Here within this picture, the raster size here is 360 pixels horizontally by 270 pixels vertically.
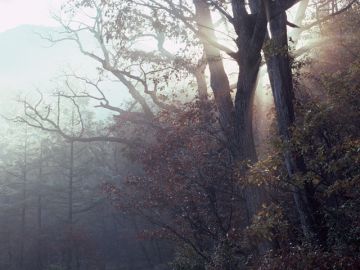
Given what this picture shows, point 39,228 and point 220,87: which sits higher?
point 39,228

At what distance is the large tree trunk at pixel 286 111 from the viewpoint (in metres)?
7.80

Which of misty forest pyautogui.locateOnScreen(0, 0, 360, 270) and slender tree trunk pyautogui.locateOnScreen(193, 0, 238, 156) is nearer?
misty forest pyautogui.locateOnScreen(0, 0, 360, 270)

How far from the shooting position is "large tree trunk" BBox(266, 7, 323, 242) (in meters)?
7.80

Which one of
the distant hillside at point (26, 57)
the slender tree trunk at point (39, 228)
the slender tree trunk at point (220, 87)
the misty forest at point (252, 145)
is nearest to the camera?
the misty forest at point (252, 145)

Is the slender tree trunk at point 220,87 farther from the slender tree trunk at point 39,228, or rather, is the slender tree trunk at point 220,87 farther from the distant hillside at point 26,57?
the distant hillside at point 26,57

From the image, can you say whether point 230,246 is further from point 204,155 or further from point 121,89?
point 121,89

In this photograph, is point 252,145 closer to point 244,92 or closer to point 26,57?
point 244,92

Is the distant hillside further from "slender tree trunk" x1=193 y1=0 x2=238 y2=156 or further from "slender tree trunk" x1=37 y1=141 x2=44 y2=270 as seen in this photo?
"slender tree trunk" x1=193 y1=0 x2=238 y2=156

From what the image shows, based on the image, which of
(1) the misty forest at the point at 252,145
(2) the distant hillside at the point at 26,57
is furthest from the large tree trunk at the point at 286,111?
(2) the distant hillside at the point at 26,57

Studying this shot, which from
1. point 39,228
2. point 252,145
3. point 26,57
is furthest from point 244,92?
point 26,57

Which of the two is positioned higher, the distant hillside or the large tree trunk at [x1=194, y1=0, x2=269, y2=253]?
the distant hillside

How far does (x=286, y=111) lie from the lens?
27.8ft

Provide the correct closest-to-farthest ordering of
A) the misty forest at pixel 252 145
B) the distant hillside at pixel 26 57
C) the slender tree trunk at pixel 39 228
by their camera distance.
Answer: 1. the misty forest at pixel 252 145
2. the slender tree trunk at pixel 39 228
3. the distant hillside at pixel 26 57

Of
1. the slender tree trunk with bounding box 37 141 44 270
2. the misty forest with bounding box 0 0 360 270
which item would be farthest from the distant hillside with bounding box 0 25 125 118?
the misty forest with bounding box 0 0 360 270
